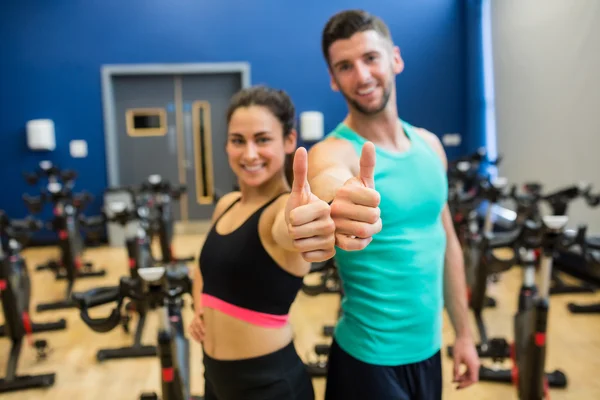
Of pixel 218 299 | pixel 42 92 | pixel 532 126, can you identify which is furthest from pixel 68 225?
pixel 532 126

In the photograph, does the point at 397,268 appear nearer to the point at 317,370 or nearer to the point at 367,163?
the point at 367,163

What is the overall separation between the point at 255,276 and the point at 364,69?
49 cm

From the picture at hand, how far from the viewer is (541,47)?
4.77 meters

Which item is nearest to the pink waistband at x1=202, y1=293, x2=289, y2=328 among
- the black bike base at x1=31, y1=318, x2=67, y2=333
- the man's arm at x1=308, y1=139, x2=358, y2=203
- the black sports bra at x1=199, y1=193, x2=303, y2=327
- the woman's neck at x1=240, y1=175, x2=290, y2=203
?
the black sports bra at x1=199, y1=193, x2=303, y2=327

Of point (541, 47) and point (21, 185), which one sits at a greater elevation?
point (541, 47)

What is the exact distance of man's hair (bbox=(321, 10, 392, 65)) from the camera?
3.49 feet

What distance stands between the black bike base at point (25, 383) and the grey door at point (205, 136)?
3744mm

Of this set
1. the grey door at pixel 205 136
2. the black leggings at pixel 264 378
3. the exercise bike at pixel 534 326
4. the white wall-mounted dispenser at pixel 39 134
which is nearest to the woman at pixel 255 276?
the black leggings at pixel 264 378

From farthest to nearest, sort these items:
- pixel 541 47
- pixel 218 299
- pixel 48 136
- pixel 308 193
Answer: pixel 48 136, pixel 541 47, pixel 218 299, pixel 308 193

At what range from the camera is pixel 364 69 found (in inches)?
41.3

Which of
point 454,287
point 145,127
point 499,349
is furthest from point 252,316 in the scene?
point 145,127

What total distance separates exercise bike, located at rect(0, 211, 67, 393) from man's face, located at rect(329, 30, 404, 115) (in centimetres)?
247

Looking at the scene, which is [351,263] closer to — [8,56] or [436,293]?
[436,293]

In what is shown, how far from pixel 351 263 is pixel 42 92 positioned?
5.95 m
